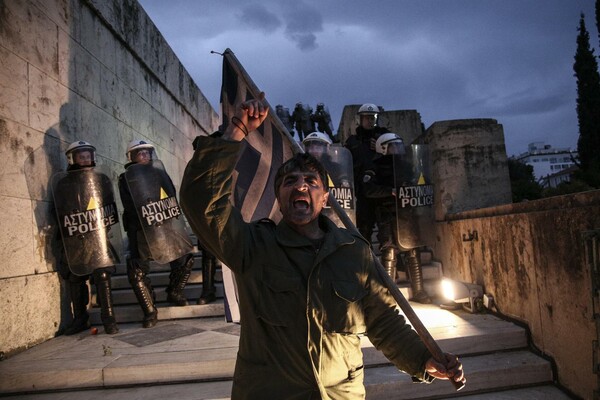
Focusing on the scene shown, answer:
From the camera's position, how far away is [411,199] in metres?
4.88

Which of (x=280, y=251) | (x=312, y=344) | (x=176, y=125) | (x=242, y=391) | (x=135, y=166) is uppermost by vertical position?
(x=176, y=125)

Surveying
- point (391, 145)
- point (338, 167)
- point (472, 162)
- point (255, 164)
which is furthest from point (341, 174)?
point (255, 164)

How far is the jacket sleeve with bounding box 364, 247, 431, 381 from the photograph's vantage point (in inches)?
60.9

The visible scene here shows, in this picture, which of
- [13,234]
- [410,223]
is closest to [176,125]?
[13,234]

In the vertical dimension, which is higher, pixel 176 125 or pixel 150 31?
pixel 150 31

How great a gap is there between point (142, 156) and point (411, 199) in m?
3.31

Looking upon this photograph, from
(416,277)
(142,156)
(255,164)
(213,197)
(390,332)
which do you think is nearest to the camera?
(213,197)

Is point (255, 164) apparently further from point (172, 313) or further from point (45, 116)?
point (45, 116)

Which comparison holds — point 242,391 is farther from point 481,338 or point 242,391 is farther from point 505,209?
point 505,209

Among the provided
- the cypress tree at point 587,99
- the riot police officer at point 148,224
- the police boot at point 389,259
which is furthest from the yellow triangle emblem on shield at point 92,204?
the cypress tree at point 587,99

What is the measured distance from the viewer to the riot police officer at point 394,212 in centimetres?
490

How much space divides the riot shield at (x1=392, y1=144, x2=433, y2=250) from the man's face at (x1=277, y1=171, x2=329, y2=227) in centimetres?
339

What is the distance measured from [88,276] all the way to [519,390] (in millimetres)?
4642

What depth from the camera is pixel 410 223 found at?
4.91 meters
